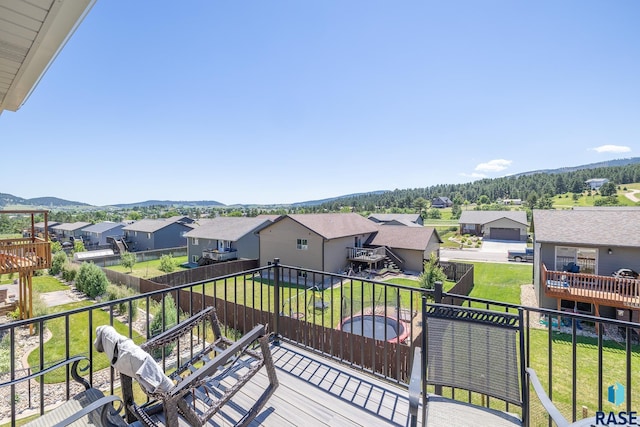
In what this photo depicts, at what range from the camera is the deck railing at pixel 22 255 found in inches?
310

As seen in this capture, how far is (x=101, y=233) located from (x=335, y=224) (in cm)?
3189

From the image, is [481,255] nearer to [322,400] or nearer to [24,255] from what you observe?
[322,400]

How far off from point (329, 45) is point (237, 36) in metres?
3.05

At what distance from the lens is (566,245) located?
10.7m

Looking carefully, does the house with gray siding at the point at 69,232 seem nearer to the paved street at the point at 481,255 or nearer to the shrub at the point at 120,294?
the shrub at the point at 120,294

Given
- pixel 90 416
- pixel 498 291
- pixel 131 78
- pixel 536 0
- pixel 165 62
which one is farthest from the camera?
pixel 498 291

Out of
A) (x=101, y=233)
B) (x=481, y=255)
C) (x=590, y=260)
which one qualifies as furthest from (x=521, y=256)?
(x=101, y=233)

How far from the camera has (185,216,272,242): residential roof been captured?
22.0 metres

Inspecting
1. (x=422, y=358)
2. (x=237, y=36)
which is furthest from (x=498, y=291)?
(x=237, y=36)

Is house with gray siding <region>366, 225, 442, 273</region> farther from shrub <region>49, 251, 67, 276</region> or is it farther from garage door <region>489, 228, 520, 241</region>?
shrub <region>49, 251, 67, 276</region>

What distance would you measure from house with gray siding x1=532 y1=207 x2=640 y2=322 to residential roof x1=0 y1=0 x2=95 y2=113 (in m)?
13.5

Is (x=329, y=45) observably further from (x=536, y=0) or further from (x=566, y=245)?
(x=566, y=245)

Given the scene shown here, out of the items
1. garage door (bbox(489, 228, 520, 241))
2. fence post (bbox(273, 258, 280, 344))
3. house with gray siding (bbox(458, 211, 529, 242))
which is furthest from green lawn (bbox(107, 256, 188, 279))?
garage door (bbox(489, 228, 520, 241))

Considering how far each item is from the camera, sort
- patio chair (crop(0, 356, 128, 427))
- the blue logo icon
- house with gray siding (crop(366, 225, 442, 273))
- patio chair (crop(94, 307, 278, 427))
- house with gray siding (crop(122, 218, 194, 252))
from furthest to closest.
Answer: house with gray siding (crop(122, 218, 194, 252))
house with gray siding (crop(366, 225, 442, 273))
the blue logo icon
patio chair (crop(94, 307, 278, 427))
patio chair (crop(0, 356, 128, 427))
